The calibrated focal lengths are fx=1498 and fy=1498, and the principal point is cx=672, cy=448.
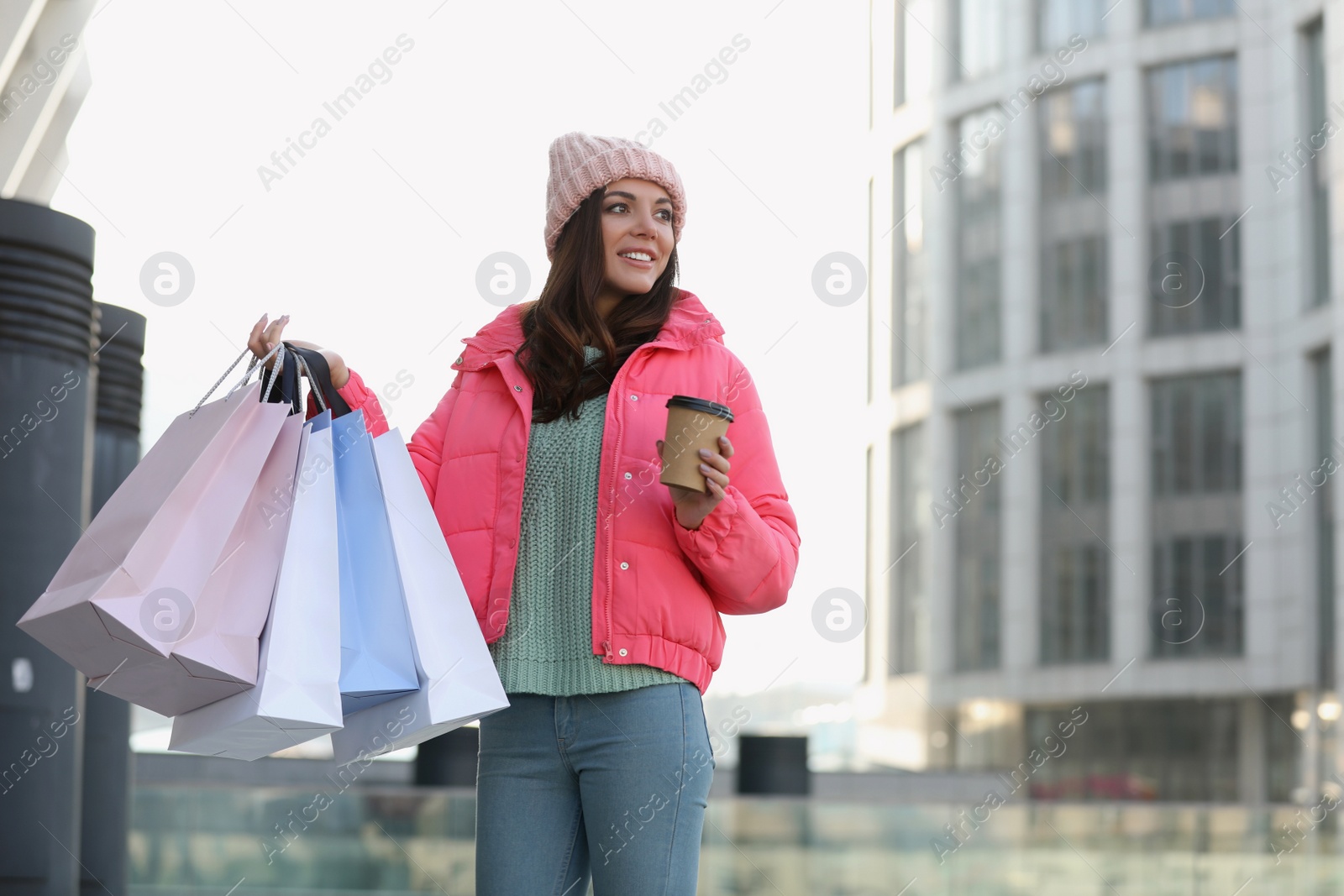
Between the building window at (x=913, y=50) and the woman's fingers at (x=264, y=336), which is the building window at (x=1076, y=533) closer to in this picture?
the building window at (x=913, y=50)

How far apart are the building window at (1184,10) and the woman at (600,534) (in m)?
33.8

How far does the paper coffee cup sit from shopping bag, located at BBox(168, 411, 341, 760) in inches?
18.6

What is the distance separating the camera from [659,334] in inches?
91.3

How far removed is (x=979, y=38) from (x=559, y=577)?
121 feet

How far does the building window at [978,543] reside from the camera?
34375 millimetres

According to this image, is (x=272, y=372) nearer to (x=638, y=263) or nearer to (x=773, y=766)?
(x=638, y=263)

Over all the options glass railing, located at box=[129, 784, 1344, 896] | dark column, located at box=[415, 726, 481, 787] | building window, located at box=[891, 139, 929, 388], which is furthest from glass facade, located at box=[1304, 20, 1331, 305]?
dark column, located at box=[415, 726, 481, 787]

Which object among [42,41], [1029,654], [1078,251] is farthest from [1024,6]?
[42,41]

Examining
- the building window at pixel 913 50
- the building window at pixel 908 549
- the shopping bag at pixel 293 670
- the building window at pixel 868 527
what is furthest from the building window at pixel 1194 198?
the shopping bag at pixel 293 670

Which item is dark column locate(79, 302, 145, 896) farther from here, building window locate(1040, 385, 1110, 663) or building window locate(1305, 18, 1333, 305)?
building window locate(1040, 385, 1110, 663)

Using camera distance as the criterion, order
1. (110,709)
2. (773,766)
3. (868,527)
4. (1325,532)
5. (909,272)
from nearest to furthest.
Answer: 1. (110,709)
2. (773,766)
3. (1325,532)
4. (909,272)
5. (868,527)

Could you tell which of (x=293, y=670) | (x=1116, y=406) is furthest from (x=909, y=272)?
(x=293, y=670)

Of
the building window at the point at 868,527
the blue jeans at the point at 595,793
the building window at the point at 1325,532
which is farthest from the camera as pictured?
the building window at the point at 868,527

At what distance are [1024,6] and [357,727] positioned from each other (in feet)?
120
